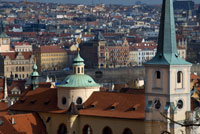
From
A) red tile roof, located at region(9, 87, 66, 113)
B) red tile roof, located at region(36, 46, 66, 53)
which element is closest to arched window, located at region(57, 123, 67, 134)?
red tile roof, located at region(9, 87, 66, 113)

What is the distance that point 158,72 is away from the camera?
46969mm

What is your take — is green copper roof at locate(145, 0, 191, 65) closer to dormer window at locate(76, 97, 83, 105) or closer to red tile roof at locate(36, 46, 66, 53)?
dormer window at locate(76, 97, 83, 105)

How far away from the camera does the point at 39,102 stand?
177 ft

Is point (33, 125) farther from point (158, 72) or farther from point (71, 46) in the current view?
point (71, 46)

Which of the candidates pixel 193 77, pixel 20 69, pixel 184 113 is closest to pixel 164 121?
pixel 184 113

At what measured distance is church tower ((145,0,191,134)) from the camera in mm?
46469

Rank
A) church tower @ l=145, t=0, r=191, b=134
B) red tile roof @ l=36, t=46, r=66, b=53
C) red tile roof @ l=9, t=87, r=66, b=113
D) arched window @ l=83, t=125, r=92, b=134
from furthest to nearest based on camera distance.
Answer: red tile roof @ l=36, t=46, r=66, b=53
red tile roof @ l=9, t=87, r=66, b=113
arched window @ l=83, t=125, r=92, b=134
church tower @ l=145, t=0, r=191, b=134

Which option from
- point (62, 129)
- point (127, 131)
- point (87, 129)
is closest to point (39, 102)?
point (62, 129)

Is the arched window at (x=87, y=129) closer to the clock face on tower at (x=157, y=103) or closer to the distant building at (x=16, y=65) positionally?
the clock face on tower at (x=157, y=103)

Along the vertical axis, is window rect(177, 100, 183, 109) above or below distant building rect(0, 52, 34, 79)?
above

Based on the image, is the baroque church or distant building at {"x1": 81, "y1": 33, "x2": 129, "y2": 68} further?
distant building at {"x1": 81, "y1": 33, "x2": 129, "y2": 68}

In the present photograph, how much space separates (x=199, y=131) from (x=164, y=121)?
7.05 feet

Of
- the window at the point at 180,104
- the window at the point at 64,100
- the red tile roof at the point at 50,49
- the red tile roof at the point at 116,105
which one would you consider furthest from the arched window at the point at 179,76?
the red tile roof at the point at 50,49

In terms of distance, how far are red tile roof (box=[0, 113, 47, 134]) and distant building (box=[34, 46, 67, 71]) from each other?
101004 millimetres
